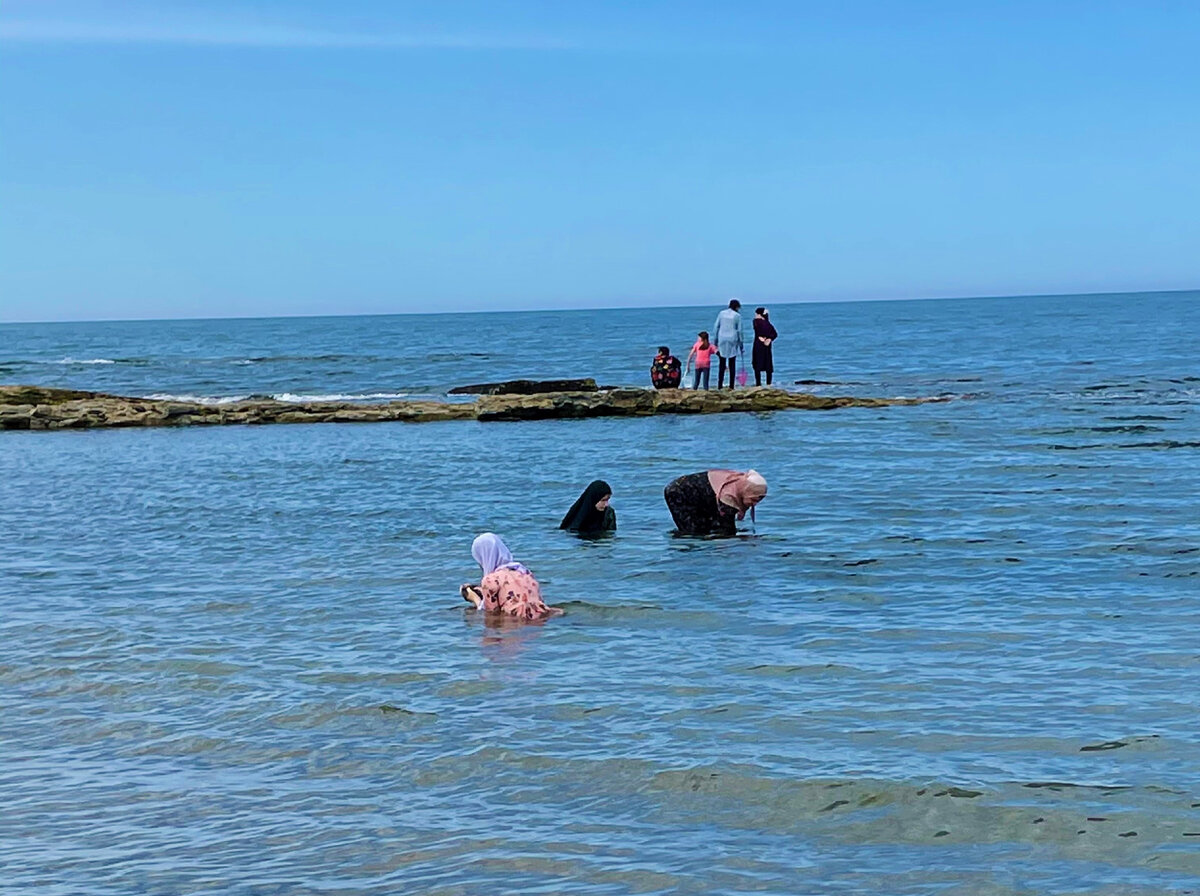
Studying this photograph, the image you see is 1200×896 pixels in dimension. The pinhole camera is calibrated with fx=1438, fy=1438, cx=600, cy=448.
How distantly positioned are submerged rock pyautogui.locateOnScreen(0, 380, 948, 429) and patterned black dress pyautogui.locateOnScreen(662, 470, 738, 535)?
51.0 feet

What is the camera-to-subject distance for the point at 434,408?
33.5 metres

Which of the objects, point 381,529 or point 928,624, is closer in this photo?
point 928,624

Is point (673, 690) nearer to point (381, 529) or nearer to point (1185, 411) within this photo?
point (381, 529)

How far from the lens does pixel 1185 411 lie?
97.3ft

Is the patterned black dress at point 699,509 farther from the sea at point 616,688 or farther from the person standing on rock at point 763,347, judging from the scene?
the person standing on rock at point 763,347


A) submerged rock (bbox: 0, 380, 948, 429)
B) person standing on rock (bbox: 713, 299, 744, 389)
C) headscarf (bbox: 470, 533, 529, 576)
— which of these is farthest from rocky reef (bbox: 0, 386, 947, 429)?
headscarf (bbox: 470, 533, 529, 576)

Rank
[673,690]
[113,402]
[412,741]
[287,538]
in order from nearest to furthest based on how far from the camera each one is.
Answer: [412,741] → [673,690] → [287,538] → [113,402]

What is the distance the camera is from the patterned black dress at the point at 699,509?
1557 centimetres

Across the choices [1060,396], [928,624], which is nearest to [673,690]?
[928,624]

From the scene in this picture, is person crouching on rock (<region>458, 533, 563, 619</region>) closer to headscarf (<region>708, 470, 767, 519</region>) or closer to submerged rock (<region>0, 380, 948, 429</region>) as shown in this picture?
headscarf (<region>708, 470, 767, 519</region>)

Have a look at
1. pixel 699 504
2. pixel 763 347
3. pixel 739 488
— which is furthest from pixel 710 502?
pixel 763 347

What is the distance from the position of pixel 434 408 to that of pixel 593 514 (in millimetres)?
18193

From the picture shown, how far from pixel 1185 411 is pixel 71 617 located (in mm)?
24223

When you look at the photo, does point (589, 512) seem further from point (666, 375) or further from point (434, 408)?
point (666, 375)
